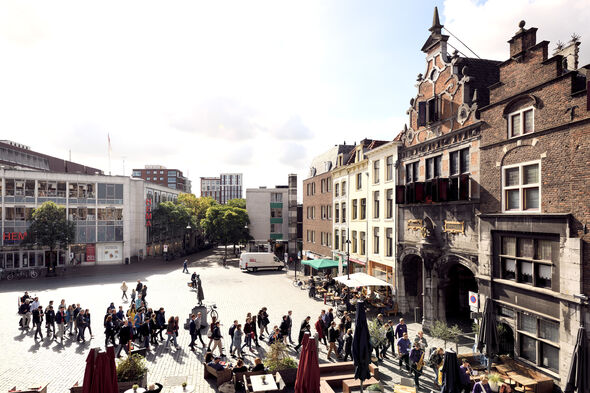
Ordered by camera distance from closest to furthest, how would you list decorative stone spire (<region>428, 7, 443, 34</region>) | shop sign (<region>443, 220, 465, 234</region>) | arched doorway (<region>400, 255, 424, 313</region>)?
shop sign (<region>443, 220, 465, 234</region>), decorative stone spire (<region>428, 7, 443, 34</region>), arched doorway (<region>400, 255, 424, 313</region>)

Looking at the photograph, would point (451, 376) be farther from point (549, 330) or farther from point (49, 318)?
point (49, 318)

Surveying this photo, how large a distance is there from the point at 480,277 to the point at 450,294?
21.0 feet

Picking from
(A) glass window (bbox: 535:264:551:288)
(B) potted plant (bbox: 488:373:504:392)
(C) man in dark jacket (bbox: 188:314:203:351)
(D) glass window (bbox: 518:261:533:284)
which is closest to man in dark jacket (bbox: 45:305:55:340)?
(C) man in dark jacket (bbox: 188:314:203:351)

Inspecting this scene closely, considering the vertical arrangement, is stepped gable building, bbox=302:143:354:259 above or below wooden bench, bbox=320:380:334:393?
above

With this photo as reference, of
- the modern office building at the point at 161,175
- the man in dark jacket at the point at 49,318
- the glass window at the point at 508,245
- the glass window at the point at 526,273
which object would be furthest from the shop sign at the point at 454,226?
the modern office building at the point at 161,175

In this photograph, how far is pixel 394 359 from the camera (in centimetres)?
1592

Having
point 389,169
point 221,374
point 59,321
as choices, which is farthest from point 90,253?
point 221,374

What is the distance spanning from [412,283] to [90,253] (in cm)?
4390

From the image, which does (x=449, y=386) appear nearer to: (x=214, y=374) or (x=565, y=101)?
(x=214, y=374)

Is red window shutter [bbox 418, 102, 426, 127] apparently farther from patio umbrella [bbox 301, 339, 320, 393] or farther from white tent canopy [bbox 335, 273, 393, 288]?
patio umbrella [bbox 301, 339, 320, 393]

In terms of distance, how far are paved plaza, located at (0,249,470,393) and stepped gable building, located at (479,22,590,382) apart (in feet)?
15.6

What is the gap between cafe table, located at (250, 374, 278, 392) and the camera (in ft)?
37.4

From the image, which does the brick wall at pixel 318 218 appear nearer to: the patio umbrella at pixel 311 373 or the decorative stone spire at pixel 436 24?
the decorative stone spire at pixel 436 24

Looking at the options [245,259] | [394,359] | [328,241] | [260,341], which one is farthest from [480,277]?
[245,259]
